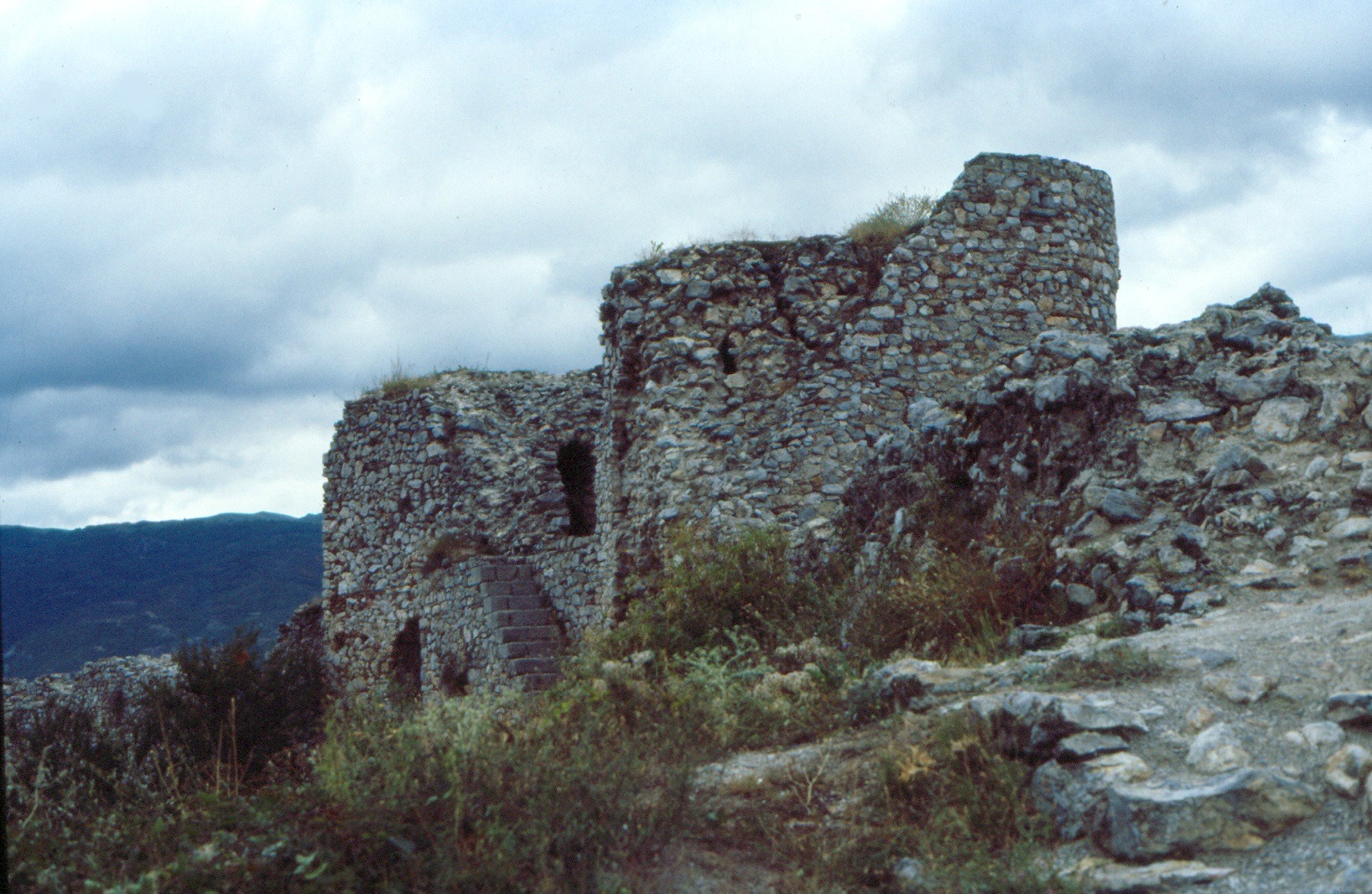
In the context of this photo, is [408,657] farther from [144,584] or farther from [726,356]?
[144,584]

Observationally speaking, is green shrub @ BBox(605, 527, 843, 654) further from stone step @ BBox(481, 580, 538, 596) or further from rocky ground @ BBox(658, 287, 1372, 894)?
stone step @ BBox(481, 580, 538, 596)

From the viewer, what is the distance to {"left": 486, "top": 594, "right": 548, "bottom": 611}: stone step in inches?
553

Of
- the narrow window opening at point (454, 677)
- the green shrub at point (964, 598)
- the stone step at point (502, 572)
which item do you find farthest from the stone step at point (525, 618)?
the green shrub at point (964, 598)

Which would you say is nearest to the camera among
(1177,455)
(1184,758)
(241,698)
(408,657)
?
(1184,758)

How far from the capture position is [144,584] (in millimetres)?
56094

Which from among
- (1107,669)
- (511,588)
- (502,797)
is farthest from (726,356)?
(502,797)

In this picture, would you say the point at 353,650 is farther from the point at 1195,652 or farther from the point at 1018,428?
the point at 1195,652

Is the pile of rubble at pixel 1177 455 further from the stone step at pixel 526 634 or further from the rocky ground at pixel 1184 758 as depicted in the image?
the stone step at pixel 526 634

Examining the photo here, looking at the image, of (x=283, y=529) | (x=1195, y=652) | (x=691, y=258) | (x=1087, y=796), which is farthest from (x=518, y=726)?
(x=283, y=529)

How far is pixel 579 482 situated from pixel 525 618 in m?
3.09

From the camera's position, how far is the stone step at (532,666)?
1341 cm

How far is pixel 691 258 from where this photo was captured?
35.3 feet

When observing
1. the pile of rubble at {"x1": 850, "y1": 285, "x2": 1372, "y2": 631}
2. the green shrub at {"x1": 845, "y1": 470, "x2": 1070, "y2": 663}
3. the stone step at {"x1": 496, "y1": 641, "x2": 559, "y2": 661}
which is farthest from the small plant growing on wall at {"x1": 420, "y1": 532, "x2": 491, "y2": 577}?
the green shrub at {"x1": 845, "y1": 470, "x2": 1070, "y2": 663}

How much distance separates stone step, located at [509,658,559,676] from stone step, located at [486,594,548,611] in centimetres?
81
